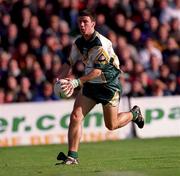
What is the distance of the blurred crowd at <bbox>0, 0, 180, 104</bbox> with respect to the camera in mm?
17094

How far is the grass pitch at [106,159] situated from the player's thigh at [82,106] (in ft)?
2.35

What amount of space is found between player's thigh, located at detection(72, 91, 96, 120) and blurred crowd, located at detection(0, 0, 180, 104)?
6.08 m

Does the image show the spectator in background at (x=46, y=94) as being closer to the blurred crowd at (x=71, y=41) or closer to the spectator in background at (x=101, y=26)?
the blurred crowd at (x=71, y=41)

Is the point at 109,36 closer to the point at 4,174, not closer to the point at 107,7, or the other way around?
the point at 107,7

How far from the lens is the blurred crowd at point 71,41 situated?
56.1 ft

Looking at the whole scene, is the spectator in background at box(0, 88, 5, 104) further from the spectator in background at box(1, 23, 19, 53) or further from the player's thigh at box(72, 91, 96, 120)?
the player's thigh at box(72, 91, 96, 120)

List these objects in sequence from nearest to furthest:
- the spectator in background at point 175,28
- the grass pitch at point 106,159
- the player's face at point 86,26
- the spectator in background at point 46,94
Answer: the grass pitch at point 106,159 → the player's face at point 86,26 → the spectator in background at point 46,94 → the spectator in background at point 175,28

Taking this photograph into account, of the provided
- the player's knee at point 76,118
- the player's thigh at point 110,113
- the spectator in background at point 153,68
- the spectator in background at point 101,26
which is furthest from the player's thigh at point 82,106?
the spectator in background at point 101,26

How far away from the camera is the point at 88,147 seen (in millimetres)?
14375

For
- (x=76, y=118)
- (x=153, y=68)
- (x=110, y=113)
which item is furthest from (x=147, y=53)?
(x=76, y=118)

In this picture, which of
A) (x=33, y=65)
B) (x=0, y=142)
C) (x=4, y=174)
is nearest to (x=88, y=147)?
(x=0, y=142)

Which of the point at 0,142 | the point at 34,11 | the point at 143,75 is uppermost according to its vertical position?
the point at 34,11

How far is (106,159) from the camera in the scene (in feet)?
38.2

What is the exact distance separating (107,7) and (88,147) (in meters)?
5.51
